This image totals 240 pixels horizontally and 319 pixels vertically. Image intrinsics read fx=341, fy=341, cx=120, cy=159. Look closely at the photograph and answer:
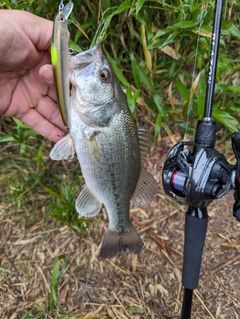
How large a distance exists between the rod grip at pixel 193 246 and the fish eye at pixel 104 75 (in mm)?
935

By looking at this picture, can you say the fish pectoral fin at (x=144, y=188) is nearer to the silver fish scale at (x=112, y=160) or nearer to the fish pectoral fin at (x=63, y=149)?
the silver fish scale at (x=112, y=160)

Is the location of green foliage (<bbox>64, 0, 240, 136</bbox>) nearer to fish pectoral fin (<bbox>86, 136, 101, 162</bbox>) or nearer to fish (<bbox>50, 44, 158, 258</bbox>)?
fish (<bbox>50, 44, 158, 258</bbox>)

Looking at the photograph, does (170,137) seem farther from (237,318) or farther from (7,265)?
(7,265)

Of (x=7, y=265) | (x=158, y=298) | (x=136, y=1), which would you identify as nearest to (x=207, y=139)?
(x=136, y=1)

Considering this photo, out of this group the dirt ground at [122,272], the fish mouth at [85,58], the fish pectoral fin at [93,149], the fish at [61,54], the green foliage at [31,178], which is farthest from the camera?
the green foliage at [31,178]

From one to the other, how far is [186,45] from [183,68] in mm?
378

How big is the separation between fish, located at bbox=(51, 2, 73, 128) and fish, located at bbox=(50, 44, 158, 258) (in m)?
0.13

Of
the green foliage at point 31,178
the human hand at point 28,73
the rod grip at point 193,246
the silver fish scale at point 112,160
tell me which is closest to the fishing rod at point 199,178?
the rod grip at point 193,246

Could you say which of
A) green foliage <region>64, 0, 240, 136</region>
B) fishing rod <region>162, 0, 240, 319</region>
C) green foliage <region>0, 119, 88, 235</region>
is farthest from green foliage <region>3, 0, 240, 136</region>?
green foliage <region>0, 119, 88, 235</region>

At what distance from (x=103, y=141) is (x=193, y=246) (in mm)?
844

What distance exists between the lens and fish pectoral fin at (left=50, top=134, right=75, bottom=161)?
1.99 metres

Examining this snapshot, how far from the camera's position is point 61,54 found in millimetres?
1650

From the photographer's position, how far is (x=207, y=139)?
1.92 meters

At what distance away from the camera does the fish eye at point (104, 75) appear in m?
1.89
